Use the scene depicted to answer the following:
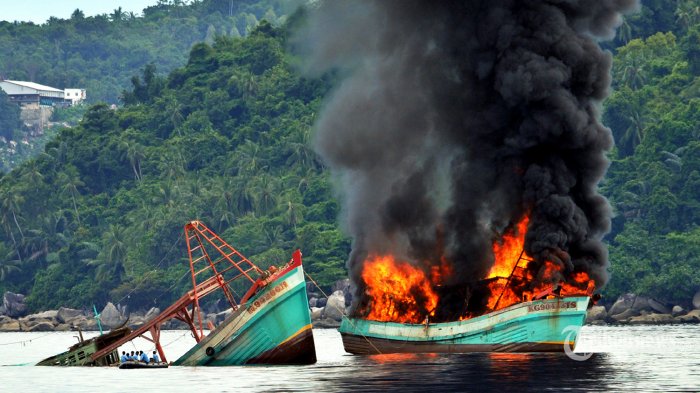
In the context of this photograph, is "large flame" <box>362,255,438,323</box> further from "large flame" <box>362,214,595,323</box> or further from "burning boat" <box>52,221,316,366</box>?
"burning boat" <box>52,221,316,366</box>

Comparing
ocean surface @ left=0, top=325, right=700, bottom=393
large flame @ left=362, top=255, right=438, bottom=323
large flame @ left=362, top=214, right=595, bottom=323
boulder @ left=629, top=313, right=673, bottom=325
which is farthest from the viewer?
boulder @ left=629, top=313, right=673, bottom=325

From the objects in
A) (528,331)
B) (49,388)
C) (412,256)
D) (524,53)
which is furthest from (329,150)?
(49,388)

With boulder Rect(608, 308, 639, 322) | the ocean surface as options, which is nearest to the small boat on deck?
the ocean surface

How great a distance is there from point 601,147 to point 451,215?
12954 mm

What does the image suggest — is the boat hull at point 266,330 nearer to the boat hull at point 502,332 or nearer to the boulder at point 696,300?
the boat hull at point 502,332

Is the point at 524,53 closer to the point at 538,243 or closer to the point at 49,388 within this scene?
the point at 538,243

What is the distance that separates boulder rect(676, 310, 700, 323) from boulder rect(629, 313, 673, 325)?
123 centimetres

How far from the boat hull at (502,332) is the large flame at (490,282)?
3.84 ft

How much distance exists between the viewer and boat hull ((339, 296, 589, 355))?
3846 inches

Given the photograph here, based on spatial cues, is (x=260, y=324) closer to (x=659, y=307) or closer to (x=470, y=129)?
(x=470, y=129)

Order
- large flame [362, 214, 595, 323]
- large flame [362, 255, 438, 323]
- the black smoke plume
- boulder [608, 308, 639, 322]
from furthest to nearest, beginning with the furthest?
boulder [608, 308, 639, 322]
large flame [362, 255, 438, 323]
the black smoke plume
large flame [362, 214, 595, 323]

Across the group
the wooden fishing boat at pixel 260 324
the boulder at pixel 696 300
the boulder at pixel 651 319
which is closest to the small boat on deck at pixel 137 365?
the wooden fishing boat at pixel 260 324

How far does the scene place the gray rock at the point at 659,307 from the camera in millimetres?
198125

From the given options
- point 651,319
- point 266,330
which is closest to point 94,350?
point 266,330
